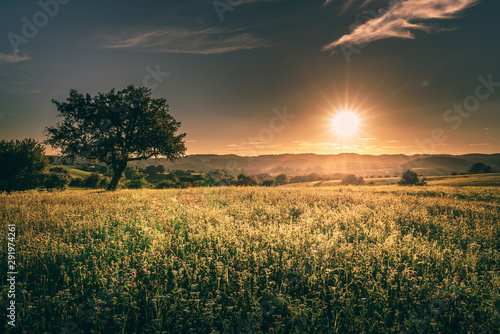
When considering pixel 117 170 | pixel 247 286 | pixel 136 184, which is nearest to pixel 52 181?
pixel 117 170

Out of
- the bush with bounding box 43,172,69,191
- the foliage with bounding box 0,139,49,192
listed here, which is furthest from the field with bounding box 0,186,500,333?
the foliage with bounding box 0,139,49,192

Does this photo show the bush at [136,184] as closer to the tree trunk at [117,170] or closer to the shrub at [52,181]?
the shrub at [52,181]

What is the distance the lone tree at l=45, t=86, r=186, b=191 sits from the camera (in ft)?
82.9

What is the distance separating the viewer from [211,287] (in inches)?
156

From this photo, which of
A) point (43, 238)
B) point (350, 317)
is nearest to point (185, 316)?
point (350, 317)

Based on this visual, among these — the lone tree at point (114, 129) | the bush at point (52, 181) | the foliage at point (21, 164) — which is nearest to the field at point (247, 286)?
the lone tree at point (114, 129)

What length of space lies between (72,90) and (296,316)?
106 ft

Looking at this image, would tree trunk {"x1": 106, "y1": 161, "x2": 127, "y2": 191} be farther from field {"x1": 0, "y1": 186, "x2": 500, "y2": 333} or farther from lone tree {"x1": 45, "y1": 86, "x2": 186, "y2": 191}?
field {"x1": 0, "y1": 186, "x2": 500, "y2": 333}

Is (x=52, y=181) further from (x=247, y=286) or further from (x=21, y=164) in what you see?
(x=247, y=286)

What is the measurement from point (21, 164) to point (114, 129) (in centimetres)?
1299

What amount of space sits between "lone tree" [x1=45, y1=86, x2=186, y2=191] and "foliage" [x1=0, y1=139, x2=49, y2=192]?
4.74m

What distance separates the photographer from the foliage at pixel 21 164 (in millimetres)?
27094

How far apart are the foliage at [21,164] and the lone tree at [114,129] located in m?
4.74

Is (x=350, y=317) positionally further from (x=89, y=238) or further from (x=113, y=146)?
(x=113, y=146)
